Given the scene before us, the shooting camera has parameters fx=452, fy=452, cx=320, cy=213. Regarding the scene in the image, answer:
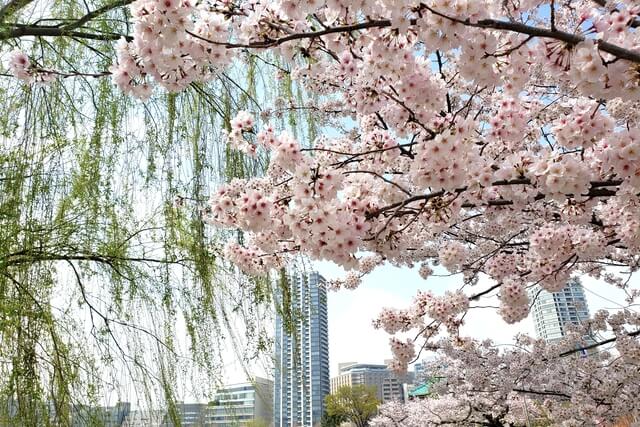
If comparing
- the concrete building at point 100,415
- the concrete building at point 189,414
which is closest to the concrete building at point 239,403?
the concrete building at point 189,414

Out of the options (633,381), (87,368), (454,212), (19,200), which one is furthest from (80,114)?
(633,381)

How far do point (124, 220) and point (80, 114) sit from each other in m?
0.56

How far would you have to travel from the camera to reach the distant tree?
2753 cm

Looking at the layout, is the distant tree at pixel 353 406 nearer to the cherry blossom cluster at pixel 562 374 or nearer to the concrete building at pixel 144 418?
the cherry blossom cluster at pixel 562 374

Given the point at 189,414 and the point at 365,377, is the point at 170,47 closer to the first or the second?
the point at 189,414

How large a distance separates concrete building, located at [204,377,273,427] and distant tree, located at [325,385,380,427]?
27301 mm

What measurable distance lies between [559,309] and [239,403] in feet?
20.9

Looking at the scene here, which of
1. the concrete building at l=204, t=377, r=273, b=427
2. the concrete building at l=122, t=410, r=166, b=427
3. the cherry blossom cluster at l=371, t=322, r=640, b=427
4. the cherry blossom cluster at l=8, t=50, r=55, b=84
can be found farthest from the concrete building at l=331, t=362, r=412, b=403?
the cherry blossom cluster at l=8, t=50, r=55, b=84

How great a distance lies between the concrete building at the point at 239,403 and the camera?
208 centimetres

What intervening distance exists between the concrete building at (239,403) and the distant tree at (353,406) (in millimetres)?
27301

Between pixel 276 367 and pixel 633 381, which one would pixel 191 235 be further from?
pixel 633 381

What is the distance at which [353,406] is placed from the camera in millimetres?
27750

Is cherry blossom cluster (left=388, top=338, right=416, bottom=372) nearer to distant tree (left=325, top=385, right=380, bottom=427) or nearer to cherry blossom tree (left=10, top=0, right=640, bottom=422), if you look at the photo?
cherry blossom tree (left=10, top=0, right=640, bottom=422)

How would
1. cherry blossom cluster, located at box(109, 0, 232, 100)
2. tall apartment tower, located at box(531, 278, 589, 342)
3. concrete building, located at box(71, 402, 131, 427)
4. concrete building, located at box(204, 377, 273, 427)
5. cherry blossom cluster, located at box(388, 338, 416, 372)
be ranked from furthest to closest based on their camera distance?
tall apartment tower, located at box(531, 278, 589, 342)
cherry blossom cluster, located at box(388, 338, 416, 372)
concrete building, located at box(204, 377, 273, 427)
concrete building, located at box(71, 402, 131, 427)
cherry blossom cluster, located at box(109, 0, 232, 100)
